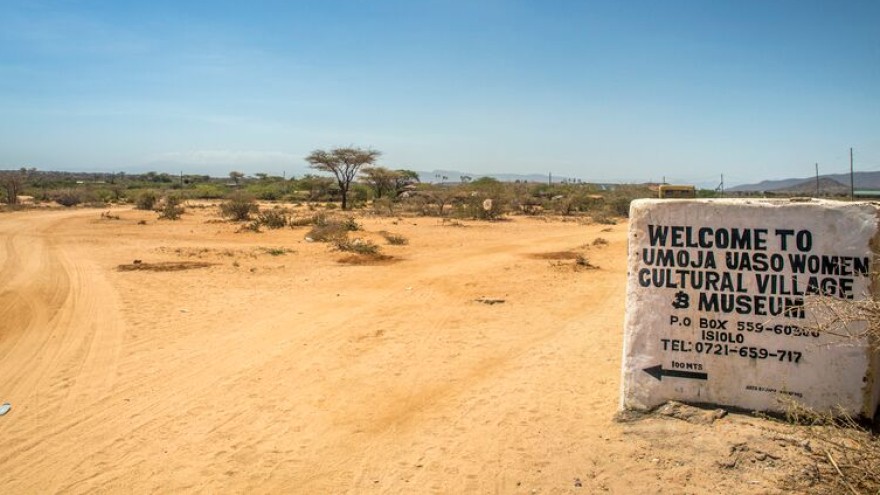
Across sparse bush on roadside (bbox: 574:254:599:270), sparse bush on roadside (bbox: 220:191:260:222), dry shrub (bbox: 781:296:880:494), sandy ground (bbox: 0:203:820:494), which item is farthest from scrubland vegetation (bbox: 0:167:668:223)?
dry shrub (bbox: 781:296:880:494)

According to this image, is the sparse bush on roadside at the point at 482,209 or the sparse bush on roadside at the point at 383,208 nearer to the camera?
the sparse bush on roadside at the point at 482,209

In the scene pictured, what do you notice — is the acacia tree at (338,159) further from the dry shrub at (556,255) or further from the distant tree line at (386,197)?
the dry shrub at (556,255)

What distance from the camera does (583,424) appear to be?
17.6ft

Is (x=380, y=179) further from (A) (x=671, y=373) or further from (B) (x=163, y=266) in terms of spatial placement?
(A) (x=671, y=373)

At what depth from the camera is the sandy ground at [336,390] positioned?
466cm

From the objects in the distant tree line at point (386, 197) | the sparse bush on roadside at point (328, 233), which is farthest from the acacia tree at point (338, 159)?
the sparse bush on roadside at point (328, 233)

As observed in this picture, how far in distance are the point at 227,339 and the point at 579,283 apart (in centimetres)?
710

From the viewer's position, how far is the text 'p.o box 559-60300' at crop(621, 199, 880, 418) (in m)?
4.69

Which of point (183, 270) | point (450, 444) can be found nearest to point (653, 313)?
point (450, 444)

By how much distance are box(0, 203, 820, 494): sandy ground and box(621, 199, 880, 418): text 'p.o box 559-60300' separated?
0.39m

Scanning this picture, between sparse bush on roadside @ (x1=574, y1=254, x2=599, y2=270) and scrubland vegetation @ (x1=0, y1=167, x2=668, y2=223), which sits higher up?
scrubland vegetation @ (x1=0, y1=167, x2=668, y2=223)

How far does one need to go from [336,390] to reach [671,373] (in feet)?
11.3

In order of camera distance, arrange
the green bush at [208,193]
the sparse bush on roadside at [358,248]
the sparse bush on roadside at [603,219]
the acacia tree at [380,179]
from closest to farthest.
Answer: the sparse bush on roadside at [358,248] < the sparse bush on roadside at [603,219] < the acacia tree at [380,179] < the green bush at [208,193]

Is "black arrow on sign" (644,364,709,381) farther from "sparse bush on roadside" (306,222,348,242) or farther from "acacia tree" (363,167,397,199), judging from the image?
"acacia tree" (363,167,397,199)
